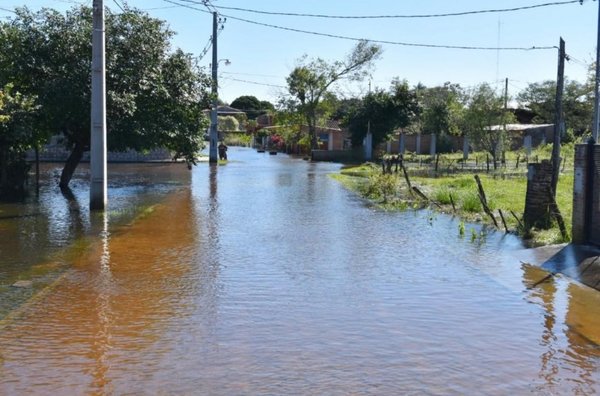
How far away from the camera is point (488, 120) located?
41.0 metres

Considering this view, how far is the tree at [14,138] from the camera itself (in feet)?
53.2

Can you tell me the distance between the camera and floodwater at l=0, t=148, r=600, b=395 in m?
5.66

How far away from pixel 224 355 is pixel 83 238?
7603 millimetres

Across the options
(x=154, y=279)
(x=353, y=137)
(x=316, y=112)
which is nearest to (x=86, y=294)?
(x=154, y=279)

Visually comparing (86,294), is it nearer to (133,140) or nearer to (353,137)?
(133,140)

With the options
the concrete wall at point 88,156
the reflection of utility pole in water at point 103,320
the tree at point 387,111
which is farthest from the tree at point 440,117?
the reflection of utility pole in water at point 103,320

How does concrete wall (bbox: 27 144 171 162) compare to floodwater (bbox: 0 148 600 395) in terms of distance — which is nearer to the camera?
floodwater (bbox: 0 148 600 395)

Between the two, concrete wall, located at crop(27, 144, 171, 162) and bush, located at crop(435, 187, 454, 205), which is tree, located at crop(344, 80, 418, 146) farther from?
bush, located at crop(435, 187, 454, 205)

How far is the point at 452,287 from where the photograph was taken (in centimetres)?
916

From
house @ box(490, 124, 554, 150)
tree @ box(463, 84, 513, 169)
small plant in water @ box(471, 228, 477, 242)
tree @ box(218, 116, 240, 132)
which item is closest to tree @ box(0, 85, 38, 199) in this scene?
small plant in water @ box(471, 228, 477, 242)

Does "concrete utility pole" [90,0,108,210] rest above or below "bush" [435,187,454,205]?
above

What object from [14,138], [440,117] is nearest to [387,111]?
[440,117]

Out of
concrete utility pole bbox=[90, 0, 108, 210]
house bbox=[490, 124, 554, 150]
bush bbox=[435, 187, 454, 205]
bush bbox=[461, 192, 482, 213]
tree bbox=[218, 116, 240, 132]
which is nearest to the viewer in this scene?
concrete utility pole bbox=[90, 0, 108, 210]

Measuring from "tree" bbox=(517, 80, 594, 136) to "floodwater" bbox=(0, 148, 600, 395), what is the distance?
A: 1775 inches
